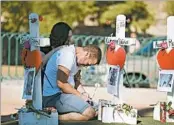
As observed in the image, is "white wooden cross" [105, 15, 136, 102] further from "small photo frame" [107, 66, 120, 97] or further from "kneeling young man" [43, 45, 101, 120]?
"kneeling young man" [43, 45, 101, 120]

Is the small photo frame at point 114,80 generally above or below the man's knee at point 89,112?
above

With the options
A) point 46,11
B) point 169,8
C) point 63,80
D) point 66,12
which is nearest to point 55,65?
point 63,80

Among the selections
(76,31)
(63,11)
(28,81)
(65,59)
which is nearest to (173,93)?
(65,59)

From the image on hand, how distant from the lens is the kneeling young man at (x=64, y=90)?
5551 mm

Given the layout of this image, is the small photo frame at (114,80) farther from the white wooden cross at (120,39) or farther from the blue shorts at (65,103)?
the blue shorts at (65,103)

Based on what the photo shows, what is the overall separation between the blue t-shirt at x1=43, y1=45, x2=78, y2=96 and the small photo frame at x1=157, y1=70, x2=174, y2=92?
1.02 metres

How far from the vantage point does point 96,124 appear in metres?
5.53

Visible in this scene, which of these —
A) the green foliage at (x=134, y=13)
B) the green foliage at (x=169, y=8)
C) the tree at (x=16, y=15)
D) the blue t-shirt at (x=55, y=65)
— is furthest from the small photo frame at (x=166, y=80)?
the green foliage at (x=169, y=8)

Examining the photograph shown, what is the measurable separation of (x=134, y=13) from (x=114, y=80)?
533 inches

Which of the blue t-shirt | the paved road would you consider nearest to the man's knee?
the blue t-shirt

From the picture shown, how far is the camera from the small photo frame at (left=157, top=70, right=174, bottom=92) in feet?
18.5

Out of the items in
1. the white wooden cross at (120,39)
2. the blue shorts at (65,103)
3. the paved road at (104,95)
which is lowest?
the paved road at (104,95)

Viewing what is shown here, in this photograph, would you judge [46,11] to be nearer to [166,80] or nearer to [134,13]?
[134,13]

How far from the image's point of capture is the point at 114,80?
5727mm
